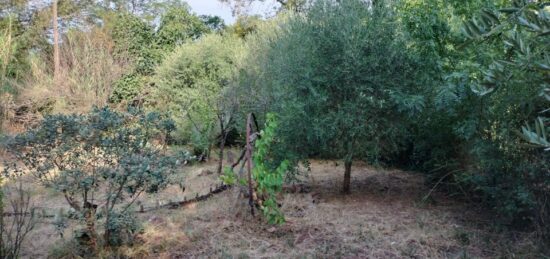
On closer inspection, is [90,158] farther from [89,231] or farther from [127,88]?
[127,88]

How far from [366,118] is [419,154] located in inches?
72.3

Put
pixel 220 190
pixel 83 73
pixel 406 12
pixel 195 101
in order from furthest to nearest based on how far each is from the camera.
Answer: pixel 83 73 → pixel 195 101 → pixel 220 190 → pixel 406 12

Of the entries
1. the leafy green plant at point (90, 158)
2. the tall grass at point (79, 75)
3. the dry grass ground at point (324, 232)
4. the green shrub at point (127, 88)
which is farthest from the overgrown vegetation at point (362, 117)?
the green shrub at point (127, 88)

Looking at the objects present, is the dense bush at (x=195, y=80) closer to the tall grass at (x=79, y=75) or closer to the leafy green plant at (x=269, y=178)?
the tall grass at (x=79, y=75)

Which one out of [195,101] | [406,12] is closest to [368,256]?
[406,12]

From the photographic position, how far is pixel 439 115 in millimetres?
5980

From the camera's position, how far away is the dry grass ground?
167 inches

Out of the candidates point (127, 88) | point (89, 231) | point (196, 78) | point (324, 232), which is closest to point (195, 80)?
point (196, 78)

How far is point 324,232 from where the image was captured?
15.7 ft

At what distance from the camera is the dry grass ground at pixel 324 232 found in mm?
4242

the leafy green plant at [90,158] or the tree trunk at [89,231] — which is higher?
the leafy green plant at [90,158]

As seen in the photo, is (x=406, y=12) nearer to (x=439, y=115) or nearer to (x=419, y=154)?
(x=439, y=115)

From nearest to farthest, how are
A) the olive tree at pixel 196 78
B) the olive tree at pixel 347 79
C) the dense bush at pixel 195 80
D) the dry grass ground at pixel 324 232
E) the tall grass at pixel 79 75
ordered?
the dry grass ground at pixel 324 232 < the olive tree at pixel 347 79 < the dense bush at pixel 195 80 < the olive tree at pixel 196 78 < the tall grass at pixel 79 75

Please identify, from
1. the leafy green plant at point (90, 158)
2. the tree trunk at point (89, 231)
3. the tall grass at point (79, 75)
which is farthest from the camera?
the tall grass at point (79, 75)
